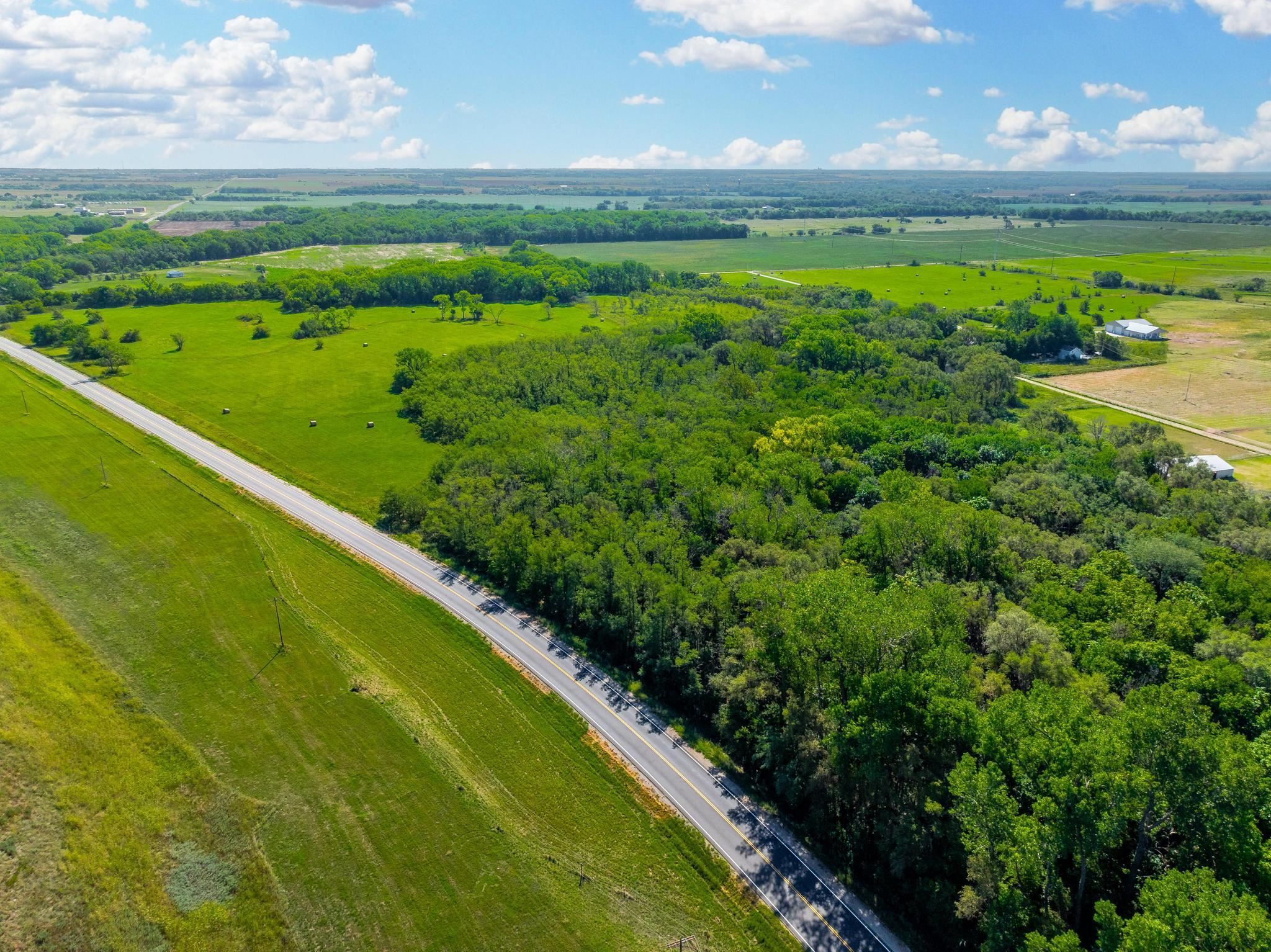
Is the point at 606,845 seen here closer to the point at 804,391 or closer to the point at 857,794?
the point at 857,794

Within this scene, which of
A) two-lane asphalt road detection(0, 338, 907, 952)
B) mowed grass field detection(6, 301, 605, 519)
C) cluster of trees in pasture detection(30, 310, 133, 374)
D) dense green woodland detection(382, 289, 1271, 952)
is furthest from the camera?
cluster of trees in pasture detection(30, 310, 133, 374)

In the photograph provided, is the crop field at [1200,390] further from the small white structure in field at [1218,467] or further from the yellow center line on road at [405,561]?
the yellow center line on road at [405,561]

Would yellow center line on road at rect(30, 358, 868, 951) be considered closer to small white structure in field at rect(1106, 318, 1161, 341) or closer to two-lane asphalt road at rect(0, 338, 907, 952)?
two-lane asphalt road at rect(0, 338, 907, 952)

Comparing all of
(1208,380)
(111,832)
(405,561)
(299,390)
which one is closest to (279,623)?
(405,561)

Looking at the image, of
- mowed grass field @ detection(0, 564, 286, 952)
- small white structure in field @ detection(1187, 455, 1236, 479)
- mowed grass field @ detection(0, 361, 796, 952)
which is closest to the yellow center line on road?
mowed grass field @ detection(0, 361, 796, 952)

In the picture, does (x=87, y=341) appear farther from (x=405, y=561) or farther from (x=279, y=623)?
(x=279, y=623)

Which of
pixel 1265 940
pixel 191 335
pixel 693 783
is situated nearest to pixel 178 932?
pixel 693 783
